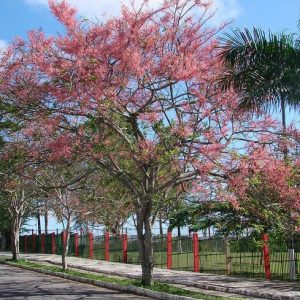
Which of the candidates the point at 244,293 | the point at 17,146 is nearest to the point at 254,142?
the point at 244,293

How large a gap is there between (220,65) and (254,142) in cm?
259

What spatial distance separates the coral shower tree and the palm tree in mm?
1720

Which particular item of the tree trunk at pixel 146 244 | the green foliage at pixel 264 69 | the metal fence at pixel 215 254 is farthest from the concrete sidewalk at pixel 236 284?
the green foliage at pixel 264 69

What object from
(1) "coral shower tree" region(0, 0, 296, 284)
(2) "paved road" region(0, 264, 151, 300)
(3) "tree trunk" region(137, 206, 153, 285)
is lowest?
(2) "paved road" region(0, 264, 151, 300)

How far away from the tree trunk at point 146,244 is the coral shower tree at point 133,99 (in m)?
0.03

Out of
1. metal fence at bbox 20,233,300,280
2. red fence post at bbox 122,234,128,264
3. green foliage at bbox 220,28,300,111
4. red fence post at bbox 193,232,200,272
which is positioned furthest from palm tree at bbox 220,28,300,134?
red fence post at bbox 122,234,128,264

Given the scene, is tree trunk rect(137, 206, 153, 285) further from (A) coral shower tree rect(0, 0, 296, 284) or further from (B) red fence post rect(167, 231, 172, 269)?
(B) red fence post rect(167, 231, 172, 269)

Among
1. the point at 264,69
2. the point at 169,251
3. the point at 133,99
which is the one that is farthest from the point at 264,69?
the point at 169,251

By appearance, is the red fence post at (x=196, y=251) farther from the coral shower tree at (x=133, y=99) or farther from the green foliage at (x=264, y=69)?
the green foliage at (x=264, y=69)

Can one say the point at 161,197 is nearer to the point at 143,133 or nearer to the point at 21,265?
the point at 143,133

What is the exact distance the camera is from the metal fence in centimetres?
1658

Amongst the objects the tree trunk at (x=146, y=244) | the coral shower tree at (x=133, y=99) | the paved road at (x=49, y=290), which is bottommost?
the paved road at (x=49, y=290)

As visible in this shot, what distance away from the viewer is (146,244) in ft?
49.2

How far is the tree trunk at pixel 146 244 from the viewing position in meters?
14.9
